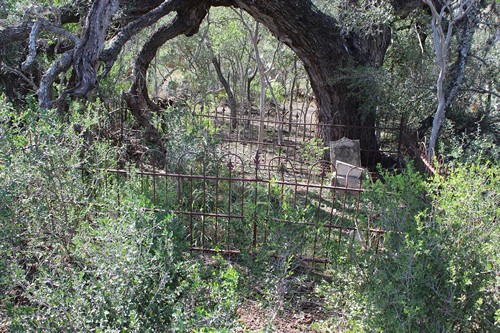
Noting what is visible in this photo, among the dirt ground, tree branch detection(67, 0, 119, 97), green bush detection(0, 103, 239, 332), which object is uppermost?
tree branch detection(67, 0, 119, 97)

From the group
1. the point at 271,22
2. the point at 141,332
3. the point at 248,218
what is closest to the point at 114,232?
the point at 141,332

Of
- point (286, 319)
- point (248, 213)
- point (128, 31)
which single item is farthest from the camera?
point (128, 31)

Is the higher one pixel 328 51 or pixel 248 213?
pixel 328 51

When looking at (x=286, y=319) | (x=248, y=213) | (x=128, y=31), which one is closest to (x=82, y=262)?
(x=248, y=213)

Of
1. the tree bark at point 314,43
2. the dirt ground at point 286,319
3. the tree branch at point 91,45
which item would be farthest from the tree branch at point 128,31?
the dirt ground at point 286,319

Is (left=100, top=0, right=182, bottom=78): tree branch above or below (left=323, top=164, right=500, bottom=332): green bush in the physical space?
above

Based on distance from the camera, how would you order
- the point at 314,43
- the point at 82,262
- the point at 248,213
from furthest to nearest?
the point at 314,43 → the point at 248,213 → the point at 82,262

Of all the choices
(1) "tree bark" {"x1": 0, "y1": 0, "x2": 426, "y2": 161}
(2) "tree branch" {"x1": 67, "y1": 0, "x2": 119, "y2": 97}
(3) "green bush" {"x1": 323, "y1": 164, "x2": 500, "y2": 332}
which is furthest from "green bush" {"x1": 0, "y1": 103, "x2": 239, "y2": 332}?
(1) "tree bark" {"x1": 0, "y1": 0, "x2": 426, "y2": 161}

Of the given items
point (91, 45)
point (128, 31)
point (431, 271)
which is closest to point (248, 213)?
point (431, 271)

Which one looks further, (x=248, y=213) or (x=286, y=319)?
(x=248, y=213)

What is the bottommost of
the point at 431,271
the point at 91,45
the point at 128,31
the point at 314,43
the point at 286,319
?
the point at 286,319

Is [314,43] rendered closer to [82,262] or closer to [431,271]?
[431,271]

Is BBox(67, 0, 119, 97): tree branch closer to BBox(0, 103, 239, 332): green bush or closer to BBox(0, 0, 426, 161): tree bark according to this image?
BBox(0, 103, 239, 332): green bush

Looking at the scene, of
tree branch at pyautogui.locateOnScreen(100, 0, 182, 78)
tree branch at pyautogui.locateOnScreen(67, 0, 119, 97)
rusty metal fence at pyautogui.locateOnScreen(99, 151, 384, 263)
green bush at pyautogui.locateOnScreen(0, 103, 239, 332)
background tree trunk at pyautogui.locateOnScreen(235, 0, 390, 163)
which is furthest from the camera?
background tree trunk at pyautogui.locateOnScreen(235, 0, 390, 163)
